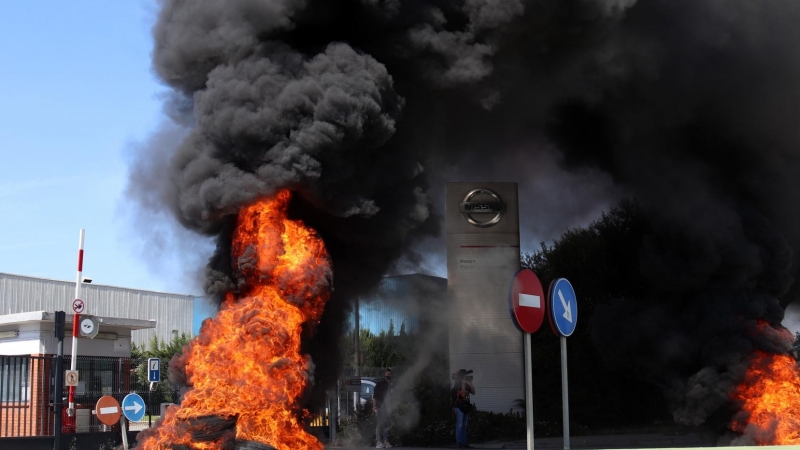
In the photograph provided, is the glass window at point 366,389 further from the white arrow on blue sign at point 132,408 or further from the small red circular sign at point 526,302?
the small red circular sign at point 526,302

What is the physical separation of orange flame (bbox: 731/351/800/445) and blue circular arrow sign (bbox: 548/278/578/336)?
28.6 ft

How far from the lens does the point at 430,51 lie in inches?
582

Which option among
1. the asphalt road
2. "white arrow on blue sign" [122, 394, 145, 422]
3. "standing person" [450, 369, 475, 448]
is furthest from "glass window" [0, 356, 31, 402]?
"standing person" [450, 369, 475, 448]

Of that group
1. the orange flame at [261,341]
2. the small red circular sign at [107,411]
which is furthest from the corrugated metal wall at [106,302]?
the orange flame at [261,341]

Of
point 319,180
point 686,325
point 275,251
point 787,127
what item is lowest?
point 686,325

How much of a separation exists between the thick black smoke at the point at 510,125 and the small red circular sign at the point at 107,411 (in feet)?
11.1

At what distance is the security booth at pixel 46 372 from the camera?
1525cm

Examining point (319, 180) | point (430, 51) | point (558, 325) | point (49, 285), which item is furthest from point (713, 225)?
point (49, 285)

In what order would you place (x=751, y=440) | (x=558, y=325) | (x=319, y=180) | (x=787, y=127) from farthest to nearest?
1. (x=787, y=127)
2. (x=751, y=440)
3. (x=319, y=180)
4. (x=558, y=325)

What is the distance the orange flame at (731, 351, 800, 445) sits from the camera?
51.0 feet

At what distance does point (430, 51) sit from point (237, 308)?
5.95m

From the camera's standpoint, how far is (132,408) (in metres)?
14.5

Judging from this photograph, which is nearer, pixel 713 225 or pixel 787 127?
pixel 713 225

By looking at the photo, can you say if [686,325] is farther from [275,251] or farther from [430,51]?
[275,251]
